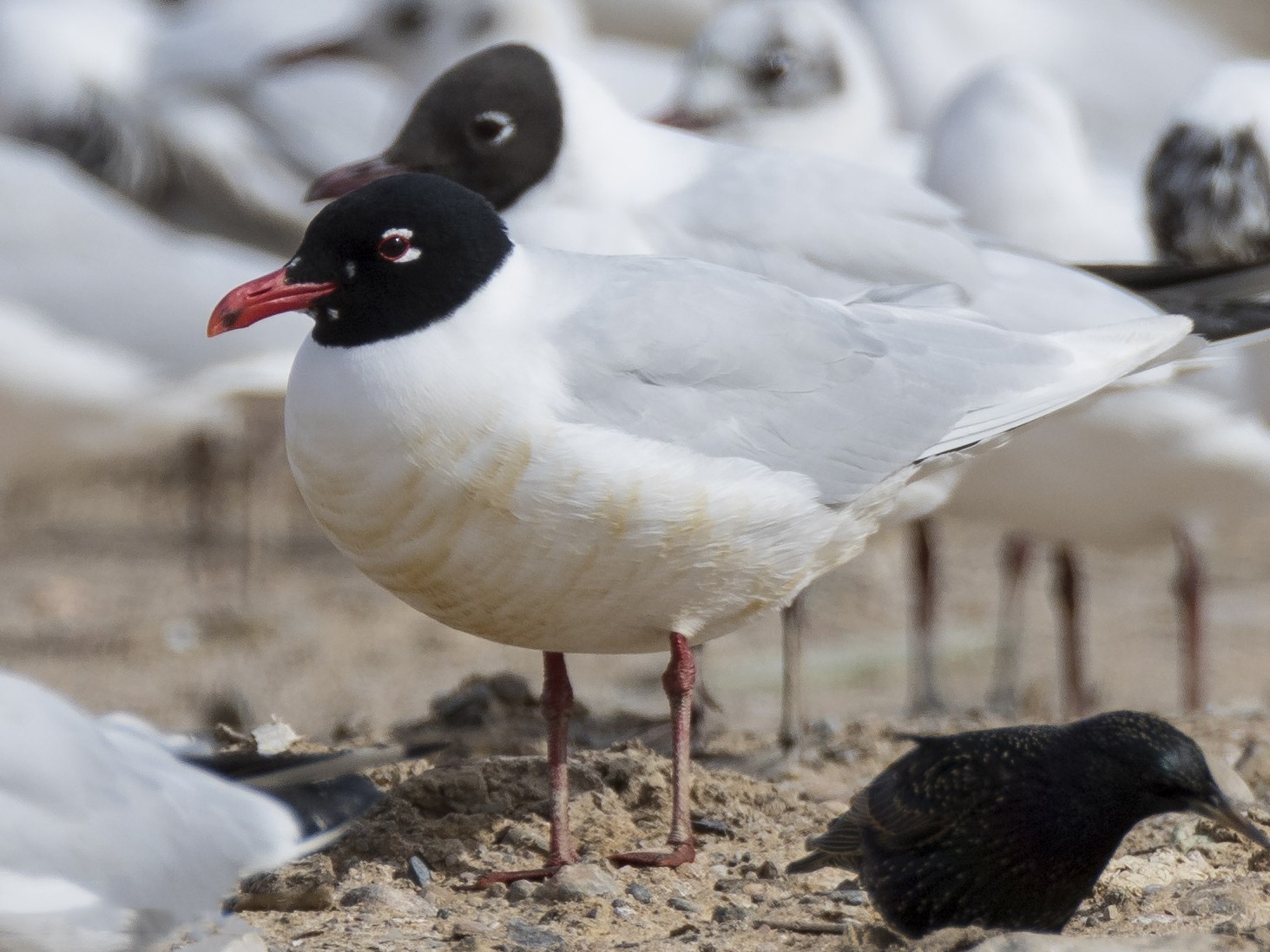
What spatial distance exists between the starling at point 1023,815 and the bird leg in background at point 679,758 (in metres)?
0.53

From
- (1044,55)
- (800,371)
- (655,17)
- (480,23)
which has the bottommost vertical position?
(800,371)

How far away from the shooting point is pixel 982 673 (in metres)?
7.20

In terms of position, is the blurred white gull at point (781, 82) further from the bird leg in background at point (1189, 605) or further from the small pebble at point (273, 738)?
the small pebble at point (273, 738)

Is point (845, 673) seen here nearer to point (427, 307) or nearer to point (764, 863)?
point (764, 863)

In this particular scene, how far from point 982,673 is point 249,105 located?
3.92 m

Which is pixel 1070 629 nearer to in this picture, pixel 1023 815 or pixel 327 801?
pixel 1023 815

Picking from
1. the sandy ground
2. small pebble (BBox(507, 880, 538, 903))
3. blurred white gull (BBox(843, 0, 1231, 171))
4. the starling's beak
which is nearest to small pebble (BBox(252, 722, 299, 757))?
the sandy ground

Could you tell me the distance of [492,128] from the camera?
4891 mm

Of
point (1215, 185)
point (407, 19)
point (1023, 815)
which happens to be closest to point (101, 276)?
point (407, 19)

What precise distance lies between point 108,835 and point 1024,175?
4092mm

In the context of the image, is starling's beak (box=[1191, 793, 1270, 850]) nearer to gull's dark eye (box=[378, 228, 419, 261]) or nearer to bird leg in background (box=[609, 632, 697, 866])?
bird leg in background (box=[609, 632, 697, 866])

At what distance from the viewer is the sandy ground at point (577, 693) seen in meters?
3.47

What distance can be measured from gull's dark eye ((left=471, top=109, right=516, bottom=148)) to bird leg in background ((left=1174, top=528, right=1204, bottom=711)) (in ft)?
8.42

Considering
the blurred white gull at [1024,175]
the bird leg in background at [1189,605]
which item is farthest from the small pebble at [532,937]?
the blurred white gull at [1024,175]
